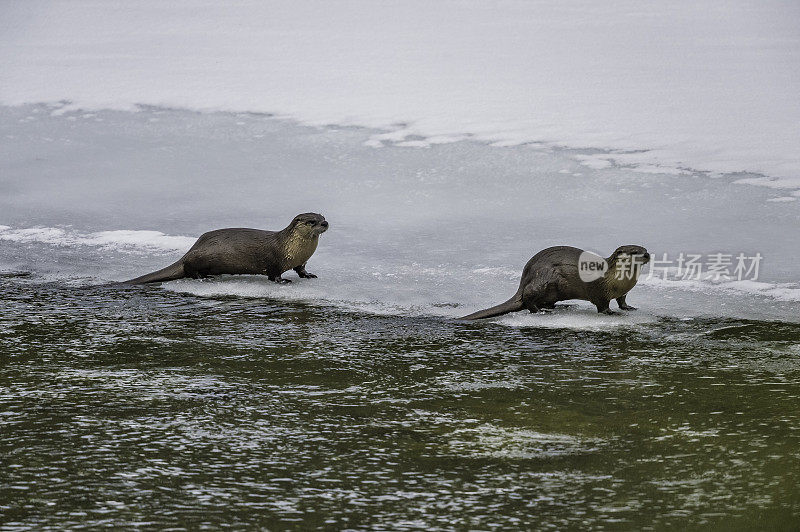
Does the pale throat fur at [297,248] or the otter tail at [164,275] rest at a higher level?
the pale throat fur at [297,248]

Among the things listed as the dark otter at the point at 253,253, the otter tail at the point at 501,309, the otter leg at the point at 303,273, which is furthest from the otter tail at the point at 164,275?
the otter tail at the point at 501,309

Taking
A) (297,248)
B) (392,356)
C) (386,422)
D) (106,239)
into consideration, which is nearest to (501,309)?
(392,356)

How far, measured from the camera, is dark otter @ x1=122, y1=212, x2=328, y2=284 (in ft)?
19.9

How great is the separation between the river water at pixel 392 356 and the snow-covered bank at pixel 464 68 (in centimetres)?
79

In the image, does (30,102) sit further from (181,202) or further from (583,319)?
(583,319)

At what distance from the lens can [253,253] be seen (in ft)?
20.1

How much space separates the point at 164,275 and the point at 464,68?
5.88 m

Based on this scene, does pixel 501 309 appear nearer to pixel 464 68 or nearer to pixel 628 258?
pixel 628 258

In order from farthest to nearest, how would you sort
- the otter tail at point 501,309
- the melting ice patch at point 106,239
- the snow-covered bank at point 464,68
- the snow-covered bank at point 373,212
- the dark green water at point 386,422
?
the snow-covered bank at point 464,68
the melting ice patch at point 106,239
the snow-covered bank at point 373,212
the otter tail at point 501,309
the dark green water at point 386,422

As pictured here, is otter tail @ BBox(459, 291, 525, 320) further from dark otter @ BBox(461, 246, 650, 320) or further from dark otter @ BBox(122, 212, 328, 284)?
dark otter @ BBox(122, 212, 328, 284)

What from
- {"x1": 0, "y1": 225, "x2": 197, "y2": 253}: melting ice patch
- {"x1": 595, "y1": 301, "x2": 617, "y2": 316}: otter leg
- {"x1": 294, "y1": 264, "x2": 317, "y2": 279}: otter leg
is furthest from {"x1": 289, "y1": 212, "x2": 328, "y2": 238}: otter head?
{"x1": 595, "y1": 301, "x2": 617, "y2": 316}: otter leg

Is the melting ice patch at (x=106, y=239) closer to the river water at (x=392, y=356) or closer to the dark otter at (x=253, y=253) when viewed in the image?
the river water at (x=392, y=356)

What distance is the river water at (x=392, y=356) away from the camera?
340 cm

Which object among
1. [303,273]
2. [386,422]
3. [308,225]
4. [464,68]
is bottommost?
[386,422]
